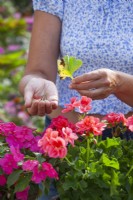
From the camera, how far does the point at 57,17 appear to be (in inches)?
85.1

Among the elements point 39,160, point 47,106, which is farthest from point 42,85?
point 39,160

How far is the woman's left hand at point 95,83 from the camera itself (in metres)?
1.74

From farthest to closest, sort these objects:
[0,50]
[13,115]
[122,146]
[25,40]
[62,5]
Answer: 1. [25,40]
2. [0,50]
3. [13,115]
4. [62,5]
5. [122,146]

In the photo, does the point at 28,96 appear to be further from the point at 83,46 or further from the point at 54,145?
the point at 54,145

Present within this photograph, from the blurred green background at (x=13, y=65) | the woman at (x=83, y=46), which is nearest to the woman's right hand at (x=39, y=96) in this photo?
the woman at (x=83, y=46)

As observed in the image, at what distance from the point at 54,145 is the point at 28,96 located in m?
0.40

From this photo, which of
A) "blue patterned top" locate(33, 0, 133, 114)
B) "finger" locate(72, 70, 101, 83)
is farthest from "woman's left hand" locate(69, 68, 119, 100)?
"blue patterned top" locate(33, 0, 133, 114)

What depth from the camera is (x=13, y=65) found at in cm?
518

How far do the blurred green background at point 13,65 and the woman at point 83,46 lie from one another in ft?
7.58

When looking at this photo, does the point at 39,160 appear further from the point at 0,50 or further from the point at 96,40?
the point at 0,50

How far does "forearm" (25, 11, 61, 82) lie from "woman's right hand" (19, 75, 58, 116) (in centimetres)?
12

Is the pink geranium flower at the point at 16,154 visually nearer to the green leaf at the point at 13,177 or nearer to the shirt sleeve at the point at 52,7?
the green leaf at the point at 13,177

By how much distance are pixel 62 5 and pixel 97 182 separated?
845 millimetres

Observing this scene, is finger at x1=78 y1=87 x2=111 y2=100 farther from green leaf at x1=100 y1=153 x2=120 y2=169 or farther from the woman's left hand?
green leaf at x1=100 y1=153 x2=120 y2=169
